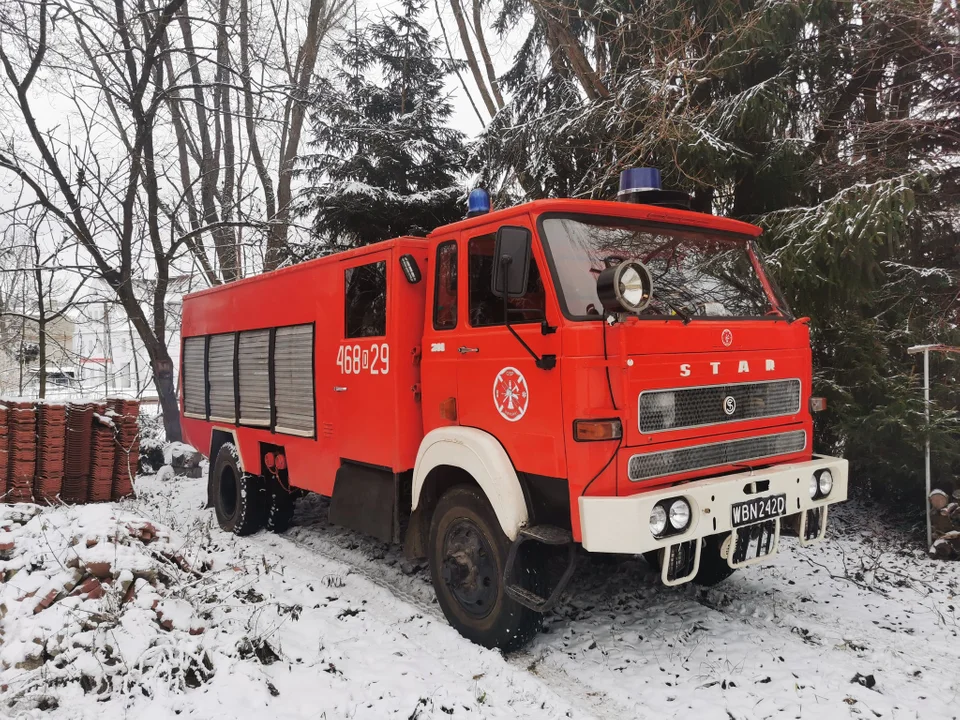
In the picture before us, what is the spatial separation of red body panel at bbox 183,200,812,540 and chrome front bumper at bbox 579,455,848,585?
0.15 meters

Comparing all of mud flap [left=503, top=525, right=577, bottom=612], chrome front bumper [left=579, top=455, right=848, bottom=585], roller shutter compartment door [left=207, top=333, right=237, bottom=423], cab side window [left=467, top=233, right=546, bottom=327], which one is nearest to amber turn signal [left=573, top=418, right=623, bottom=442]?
chrome front bumper [left=579, top=455, right=848, bottom=585]

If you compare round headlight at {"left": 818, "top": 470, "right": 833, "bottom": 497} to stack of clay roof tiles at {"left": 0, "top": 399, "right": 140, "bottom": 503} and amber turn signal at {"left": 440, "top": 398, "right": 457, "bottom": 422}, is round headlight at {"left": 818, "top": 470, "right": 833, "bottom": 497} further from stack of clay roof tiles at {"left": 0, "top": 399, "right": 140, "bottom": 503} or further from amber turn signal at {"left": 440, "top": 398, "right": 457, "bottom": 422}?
stack of clay roof tiles at {"left": 0, "top": 399, "right": 140, "bottom": 503}

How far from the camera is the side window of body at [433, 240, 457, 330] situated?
4473mm

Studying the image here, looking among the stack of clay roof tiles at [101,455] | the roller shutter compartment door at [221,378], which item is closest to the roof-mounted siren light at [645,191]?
the roller shutter compartment door at [221,378]

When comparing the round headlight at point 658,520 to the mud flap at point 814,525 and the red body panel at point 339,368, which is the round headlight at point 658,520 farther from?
the red body panel at point 339,368

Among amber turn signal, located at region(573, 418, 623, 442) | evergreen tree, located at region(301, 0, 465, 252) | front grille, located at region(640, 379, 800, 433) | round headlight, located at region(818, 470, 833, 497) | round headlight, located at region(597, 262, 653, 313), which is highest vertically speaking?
evergreen tree, located at region(301, 0, 465, 252)

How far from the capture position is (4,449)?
6.35 metres

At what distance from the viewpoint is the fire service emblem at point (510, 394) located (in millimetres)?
3869

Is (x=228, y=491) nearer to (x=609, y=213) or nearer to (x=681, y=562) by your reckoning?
(x=681, y=562)

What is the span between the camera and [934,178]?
22.2 feet

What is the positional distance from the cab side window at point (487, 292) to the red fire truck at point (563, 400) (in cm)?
1

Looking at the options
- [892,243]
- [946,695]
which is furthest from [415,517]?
[892,243]

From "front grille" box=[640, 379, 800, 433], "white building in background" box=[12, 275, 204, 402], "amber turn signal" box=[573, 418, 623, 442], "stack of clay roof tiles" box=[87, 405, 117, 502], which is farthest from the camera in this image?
"white building in background" box=[12, 275, 204, 402]

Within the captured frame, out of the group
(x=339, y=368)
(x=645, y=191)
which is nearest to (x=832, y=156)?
(x=645, y=191)
